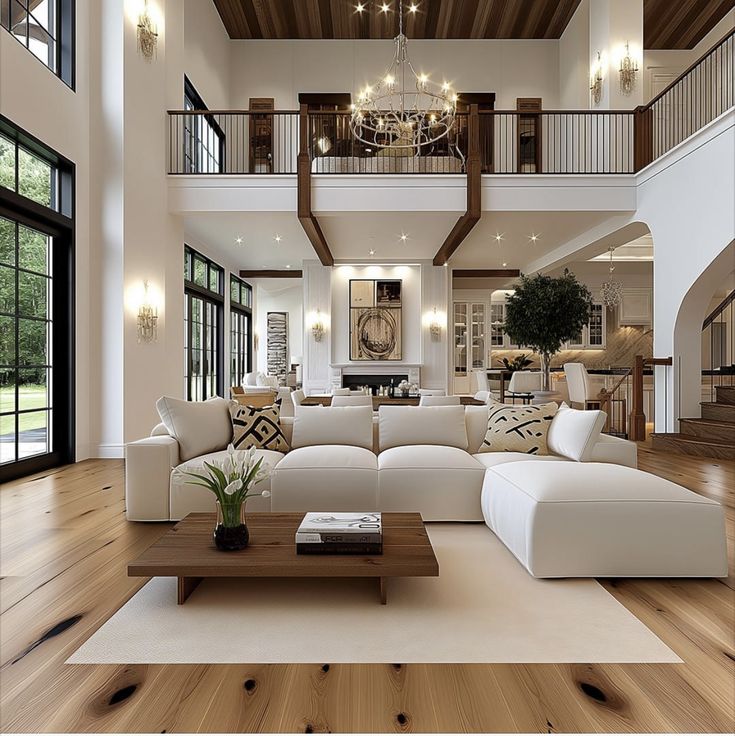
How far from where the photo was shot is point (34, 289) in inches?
221

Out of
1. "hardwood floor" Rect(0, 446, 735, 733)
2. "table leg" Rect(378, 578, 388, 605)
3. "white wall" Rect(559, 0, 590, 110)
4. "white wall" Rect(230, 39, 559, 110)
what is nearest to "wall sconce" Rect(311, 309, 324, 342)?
"white wall" Rect(230, 39, 559, 110)

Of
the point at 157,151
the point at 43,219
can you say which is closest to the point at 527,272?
the point at 157,151

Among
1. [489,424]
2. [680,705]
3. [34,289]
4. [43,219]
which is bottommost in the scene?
[680,705]

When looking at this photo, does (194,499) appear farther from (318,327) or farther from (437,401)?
(318,327)

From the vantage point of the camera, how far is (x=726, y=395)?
7879mm

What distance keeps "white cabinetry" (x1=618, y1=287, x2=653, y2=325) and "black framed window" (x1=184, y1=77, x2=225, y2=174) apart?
8.92m

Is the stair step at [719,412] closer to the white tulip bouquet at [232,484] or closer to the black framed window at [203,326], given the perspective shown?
the white tulip bouquet at [232,484]

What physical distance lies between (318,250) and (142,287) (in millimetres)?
3627

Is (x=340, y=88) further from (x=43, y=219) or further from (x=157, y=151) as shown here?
(x=43, y=219)

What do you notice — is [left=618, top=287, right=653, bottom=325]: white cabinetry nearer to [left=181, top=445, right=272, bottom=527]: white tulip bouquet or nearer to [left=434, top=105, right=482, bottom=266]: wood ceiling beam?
[left=434, top=105, right=482, bottom=266]: wood ceiling beam

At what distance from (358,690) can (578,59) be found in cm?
1136

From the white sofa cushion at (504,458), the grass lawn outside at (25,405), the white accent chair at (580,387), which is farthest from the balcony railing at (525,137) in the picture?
the white sofa cushion at (504,458)

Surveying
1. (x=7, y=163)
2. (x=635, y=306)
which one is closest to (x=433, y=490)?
(x=7, y=163)

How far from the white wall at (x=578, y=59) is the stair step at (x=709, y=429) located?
19.6ft
